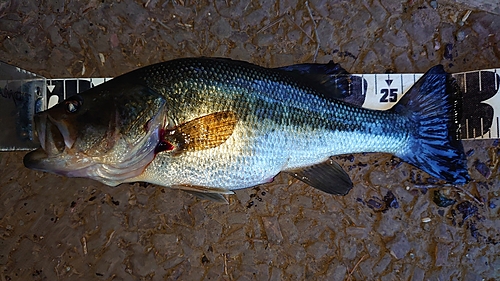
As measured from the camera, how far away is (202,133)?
2174mm

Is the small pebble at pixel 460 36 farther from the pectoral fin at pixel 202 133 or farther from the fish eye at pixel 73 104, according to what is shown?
the fish eye at pixel 73 104

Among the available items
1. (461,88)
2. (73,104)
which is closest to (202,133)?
(73,104)

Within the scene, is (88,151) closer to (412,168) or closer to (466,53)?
(412,168)

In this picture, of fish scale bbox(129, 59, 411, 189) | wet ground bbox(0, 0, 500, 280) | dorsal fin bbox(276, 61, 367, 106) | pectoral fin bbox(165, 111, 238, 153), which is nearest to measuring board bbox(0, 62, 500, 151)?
wet ground bbox(0, 0, 500, 280)

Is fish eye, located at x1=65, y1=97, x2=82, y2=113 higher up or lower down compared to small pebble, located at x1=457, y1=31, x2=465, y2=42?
Answer: lower down

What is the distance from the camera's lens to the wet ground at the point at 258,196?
283 cm

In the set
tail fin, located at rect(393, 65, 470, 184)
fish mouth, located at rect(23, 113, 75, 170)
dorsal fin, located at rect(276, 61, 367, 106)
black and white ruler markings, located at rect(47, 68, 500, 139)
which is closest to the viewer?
fish mouth, located at rect(23, 113, 75, 170)

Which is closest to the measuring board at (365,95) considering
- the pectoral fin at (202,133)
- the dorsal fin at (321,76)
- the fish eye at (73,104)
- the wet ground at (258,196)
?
the wet ground at (258,196)

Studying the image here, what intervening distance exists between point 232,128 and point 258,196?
810 mm

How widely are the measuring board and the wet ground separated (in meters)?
0.11

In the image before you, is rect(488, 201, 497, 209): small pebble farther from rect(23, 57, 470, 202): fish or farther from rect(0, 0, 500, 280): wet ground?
rect(23, 57, 470, 202): fish

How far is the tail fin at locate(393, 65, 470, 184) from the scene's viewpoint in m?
2.63

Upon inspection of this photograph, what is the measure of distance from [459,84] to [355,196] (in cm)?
108

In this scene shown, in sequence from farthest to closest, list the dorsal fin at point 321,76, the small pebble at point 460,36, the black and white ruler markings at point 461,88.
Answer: the small pebble at point 460,36
the black and white ruler markings at point 461,88
the dorsal fin at point 321,76
